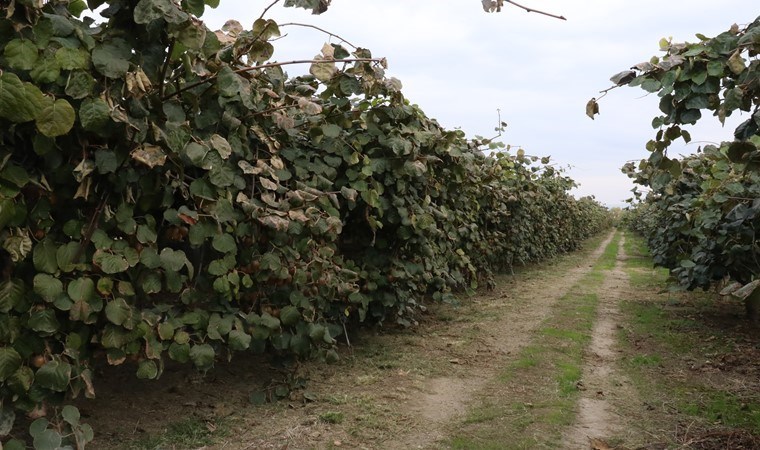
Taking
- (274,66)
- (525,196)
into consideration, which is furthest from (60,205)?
(525,196)

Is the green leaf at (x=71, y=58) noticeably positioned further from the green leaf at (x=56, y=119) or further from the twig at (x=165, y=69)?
the twig at (x=165, y=69)

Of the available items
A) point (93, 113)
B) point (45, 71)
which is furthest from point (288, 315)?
point (45, 71)

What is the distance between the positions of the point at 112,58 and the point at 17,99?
461 mm

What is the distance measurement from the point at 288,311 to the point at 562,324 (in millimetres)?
4776

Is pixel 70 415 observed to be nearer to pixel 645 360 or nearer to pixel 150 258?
pixel 150 258

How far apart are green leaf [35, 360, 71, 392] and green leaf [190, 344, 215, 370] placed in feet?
2.29

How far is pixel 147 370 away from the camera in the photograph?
9.53 ft

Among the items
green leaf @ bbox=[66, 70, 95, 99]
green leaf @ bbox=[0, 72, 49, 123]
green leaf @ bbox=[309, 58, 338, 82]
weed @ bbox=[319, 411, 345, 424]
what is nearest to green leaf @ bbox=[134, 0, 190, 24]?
green leaf @ bbox=[66, 70, 95, 99]

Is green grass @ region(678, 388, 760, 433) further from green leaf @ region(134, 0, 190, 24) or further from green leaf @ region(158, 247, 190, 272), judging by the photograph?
green leaf @ region(134, 0, 190, 24)

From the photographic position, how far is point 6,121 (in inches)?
87.4

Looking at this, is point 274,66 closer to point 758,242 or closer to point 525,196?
point 758,242

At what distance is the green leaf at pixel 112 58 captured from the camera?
2.38 metres

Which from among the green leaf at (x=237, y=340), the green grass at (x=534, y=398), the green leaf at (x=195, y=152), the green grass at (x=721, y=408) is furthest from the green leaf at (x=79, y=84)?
the green grass at (x=721, y=408)

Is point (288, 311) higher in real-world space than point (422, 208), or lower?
lower
